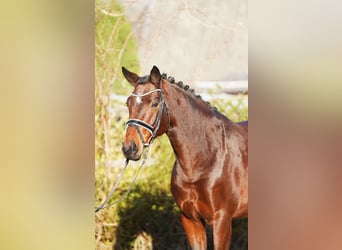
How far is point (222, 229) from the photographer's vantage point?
279 centimetres

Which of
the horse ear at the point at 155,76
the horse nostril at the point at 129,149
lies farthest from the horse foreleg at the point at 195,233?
the horse ear at the point at 155,76

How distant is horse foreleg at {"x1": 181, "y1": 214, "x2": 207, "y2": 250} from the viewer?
2814 millimetres

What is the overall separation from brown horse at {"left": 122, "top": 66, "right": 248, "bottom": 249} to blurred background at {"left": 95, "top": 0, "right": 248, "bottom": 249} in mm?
57

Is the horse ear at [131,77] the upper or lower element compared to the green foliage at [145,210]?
upper

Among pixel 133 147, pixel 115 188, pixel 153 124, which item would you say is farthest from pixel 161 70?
pixel 115 188

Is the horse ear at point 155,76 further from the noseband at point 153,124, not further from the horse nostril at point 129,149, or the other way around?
the horse nostril at point 129,149

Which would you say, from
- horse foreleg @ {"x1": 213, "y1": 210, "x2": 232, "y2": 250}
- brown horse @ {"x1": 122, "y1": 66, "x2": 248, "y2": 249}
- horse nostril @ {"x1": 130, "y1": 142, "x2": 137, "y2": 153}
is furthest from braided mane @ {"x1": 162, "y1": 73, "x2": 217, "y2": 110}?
horse foreleg @ {"x1": 213, "y1": 210, "x2": 232, "y2": 250}

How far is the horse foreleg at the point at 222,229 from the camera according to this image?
279 cm

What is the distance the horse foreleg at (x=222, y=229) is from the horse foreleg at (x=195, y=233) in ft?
0.27

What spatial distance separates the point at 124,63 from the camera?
2.88 metres

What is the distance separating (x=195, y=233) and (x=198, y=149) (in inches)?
20.3

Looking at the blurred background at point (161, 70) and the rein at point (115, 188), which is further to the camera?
the rein at point (115, 188)
